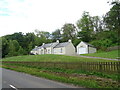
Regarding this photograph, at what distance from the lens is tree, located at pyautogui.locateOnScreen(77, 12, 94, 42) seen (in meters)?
59.9

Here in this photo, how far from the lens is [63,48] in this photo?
156ft

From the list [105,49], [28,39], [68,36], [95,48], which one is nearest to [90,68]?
[105,49]

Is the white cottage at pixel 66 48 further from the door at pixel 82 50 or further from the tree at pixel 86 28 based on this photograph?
the tree at pixel 86 28

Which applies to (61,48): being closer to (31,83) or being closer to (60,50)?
(60,50)

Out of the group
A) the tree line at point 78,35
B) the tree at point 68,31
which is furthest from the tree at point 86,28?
the tree at point 68,31

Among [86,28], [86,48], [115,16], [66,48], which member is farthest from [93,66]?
[86,28]

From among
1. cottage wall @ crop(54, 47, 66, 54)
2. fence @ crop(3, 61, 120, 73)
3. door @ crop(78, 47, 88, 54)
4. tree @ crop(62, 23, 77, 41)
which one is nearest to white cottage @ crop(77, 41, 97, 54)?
door @ crop(78, 47, 88, 54)

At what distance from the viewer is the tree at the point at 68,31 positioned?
234 ft

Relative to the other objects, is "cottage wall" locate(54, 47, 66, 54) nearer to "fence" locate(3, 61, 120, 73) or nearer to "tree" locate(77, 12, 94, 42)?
"tree" locate(77, 12, 94, 42)

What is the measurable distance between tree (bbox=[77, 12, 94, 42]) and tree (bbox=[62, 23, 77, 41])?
8.36 meters

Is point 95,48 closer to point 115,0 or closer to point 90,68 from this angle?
point 90,68

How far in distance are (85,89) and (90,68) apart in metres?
6.38

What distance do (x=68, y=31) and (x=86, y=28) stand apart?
43.5ft

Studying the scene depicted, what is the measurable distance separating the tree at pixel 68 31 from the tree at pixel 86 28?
27.4 feet
